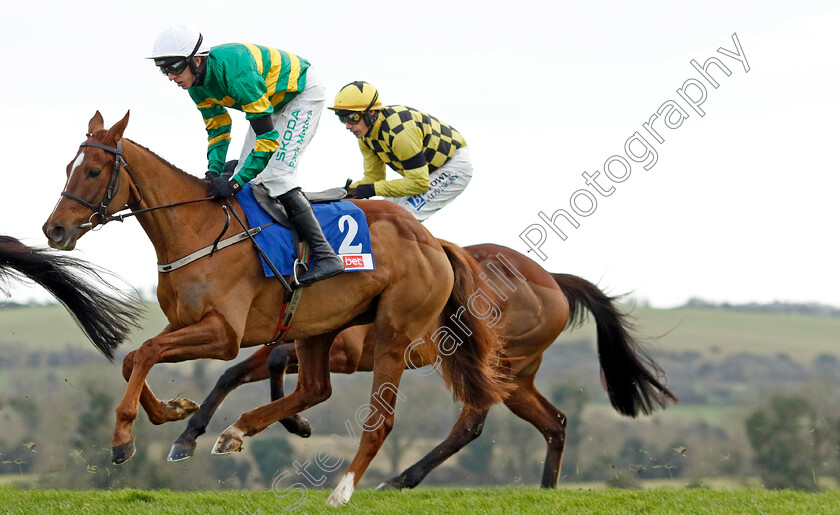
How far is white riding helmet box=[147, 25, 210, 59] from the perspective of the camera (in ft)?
14.8

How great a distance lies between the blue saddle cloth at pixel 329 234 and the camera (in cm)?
478

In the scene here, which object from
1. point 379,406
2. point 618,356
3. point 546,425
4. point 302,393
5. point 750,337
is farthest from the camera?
point 750,337

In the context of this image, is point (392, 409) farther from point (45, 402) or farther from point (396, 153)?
point (45, 402)

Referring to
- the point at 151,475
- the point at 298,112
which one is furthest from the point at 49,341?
the point at 298,112

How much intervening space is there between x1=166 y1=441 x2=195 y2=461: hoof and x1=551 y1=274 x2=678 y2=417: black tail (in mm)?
3459

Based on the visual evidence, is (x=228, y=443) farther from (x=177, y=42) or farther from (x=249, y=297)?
(x=177, y=42)

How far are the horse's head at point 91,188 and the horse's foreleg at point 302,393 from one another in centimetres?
140

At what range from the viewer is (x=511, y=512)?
16.7 feet

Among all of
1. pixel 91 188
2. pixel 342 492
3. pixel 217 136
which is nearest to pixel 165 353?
pixel 91 188

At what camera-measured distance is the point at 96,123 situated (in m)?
4.43

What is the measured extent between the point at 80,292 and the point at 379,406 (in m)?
2.07

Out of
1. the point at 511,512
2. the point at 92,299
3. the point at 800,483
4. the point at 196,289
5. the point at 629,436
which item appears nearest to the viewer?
the point at 196,289

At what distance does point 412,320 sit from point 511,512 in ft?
4.09

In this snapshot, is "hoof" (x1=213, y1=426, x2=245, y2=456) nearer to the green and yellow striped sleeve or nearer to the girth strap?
the girth strap
